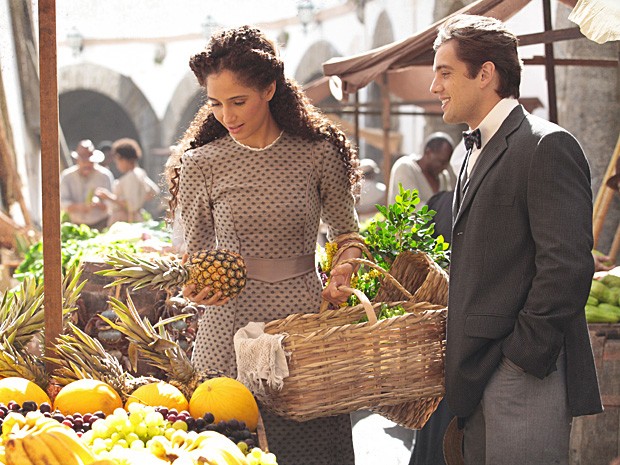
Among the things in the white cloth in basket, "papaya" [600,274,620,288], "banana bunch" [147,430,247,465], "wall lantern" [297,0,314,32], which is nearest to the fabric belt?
the white cloth in basket

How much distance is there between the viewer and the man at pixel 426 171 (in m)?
7.70

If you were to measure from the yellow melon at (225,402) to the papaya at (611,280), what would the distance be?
310 cm

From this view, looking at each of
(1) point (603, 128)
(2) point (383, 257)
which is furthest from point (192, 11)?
(2) point (383, 257)

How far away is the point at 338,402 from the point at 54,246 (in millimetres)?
975

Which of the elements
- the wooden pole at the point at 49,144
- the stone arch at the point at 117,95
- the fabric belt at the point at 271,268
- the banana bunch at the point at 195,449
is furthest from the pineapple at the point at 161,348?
the stone arch at the point at 117,95

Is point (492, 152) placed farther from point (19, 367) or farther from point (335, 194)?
point (19, 367)

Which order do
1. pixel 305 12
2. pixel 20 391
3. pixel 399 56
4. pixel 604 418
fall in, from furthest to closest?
pixel 305 12 → pixel 399 56 → pixel 604 418 → pixel 20 391

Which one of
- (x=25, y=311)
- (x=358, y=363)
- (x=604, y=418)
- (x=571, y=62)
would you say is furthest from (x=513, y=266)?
(x=571, y=62)

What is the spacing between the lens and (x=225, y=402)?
2.71 metres

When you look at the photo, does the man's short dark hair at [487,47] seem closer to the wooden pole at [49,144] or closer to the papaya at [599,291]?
the wooden pole at [49,144]

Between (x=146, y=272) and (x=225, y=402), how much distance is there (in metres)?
0.45

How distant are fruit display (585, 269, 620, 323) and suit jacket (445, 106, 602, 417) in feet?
6.12

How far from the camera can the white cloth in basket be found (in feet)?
9.30

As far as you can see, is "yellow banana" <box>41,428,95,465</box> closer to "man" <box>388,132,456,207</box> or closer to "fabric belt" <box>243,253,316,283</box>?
"fabric belt" <box>243,253,316,283</box>
